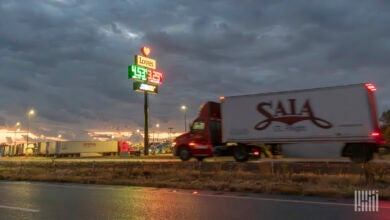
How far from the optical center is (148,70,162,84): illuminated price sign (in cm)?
5194

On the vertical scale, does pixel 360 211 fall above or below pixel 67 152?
below

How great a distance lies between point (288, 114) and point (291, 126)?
2.05 feet

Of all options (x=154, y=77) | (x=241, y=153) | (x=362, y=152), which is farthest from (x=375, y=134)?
(x=154, y=77)

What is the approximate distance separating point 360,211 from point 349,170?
616cm

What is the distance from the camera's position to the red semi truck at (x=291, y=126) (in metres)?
17.6

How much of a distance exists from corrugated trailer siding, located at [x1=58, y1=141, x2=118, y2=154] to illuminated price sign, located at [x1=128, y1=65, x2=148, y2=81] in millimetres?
20134

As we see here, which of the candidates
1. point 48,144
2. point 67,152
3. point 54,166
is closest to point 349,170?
point 54,166

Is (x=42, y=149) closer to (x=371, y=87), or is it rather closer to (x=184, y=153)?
(x=184, y=153)

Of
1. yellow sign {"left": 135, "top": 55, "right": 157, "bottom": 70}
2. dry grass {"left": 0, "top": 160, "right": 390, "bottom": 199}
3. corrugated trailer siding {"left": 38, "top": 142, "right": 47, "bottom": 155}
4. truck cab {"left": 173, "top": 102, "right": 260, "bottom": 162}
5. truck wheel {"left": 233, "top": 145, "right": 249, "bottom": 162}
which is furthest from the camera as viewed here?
corrugated trailer siding {"left": 38, "top": 142, "right": 47, "bottom": 155}

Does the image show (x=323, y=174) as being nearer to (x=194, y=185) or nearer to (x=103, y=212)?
(x=194, y=185)

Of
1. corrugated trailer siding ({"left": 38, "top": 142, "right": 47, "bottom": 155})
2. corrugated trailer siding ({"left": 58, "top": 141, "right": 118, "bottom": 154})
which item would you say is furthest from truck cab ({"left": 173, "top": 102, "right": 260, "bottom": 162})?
corrugated trailer siding ({"left": 38, "top": 142, "right": 47, "bottom": 155})

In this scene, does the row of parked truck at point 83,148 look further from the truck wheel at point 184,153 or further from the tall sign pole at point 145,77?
the truck wheel at point 184,153

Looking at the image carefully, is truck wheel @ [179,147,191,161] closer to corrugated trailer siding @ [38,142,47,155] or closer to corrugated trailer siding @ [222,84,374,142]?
corrugated trailer siding @ [222,84,374,142]

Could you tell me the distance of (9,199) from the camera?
37.5 ft
